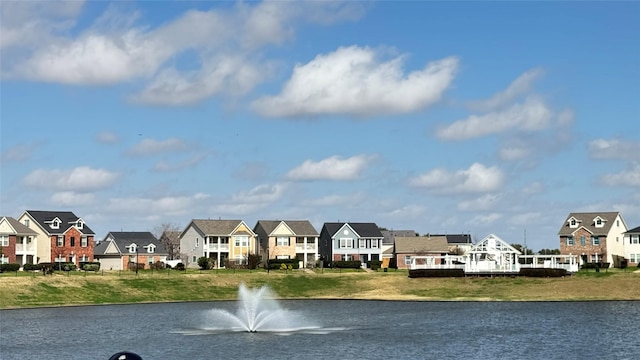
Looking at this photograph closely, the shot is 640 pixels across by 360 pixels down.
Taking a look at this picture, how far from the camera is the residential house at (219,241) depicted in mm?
143750

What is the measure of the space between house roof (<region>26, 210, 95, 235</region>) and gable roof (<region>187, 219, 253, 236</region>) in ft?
62.4

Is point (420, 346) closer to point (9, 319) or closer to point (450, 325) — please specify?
point (450, 325)

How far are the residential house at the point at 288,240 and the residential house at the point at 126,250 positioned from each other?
55.6 ft

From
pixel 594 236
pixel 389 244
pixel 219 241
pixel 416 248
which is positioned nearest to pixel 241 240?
pixel 219 241

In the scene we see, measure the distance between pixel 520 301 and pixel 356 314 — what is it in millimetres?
22949

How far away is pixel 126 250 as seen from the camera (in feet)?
463

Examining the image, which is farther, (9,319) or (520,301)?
(520,301)

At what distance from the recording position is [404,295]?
97.1 meters

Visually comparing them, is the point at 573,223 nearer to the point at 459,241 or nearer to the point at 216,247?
the point at 459,241

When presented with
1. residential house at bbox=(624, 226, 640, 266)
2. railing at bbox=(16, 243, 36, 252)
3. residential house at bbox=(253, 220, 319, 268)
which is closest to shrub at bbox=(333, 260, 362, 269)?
residential house at bbox=(253, 220, 319, 268)

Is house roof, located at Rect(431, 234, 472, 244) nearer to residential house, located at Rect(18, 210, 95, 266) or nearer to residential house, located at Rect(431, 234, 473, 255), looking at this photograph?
residential house, located at Rect(431, 234, 473, 255)

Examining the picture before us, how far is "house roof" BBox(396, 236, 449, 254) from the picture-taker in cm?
14762

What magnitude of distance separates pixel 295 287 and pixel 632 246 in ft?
191

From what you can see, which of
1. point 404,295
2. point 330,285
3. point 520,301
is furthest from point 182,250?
point 520,301
